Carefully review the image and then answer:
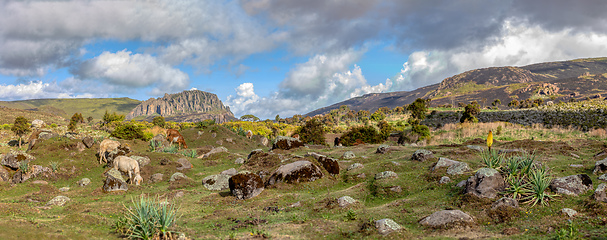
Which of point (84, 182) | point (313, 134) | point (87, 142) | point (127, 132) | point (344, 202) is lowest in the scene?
point (344, 202)

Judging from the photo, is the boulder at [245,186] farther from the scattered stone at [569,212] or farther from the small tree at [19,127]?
the small tree at [19,127]

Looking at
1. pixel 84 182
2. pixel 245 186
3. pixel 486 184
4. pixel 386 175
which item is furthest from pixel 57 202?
pixel 486 184

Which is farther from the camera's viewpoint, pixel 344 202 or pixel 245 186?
pixel 245 186

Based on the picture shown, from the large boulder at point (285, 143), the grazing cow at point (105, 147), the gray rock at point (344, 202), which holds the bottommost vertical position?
the gray rock at point (344, 202)

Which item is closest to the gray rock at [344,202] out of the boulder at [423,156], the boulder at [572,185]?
the boulder at [572,185]

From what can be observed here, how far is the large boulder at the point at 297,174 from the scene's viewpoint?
16281 mm

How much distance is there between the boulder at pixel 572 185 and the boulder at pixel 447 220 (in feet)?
12.5

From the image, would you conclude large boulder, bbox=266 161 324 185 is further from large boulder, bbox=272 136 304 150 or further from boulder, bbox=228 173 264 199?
large boulder, bbox=272 136 304 150

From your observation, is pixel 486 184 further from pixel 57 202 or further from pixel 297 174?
pixel 57 202

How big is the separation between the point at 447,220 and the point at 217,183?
13.6 meters

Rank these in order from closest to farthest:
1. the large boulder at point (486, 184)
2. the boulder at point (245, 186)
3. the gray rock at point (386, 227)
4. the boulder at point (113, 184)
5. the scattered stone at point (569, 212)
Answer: the scattered stone at point (569, 212)
the gray rock at point (386, 227)
the large boulder at point (486, 184)
the boulder at point (245, 186)
the boulder at point (113, 184)

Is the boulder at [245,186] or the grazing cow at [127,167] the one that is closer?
the boulder at [245,186]

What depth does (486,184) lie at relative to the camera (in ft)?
33.6

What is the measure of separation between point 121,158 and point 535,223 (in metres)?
21.5
